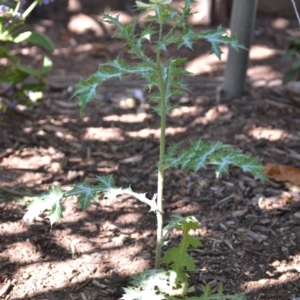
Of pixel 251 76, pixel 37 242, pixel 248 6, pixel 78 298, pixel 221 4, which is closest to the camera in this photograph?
pixel 78 298

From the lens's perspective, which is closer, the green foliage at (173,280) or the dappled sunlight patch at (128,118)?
the green foliage at (173,280)

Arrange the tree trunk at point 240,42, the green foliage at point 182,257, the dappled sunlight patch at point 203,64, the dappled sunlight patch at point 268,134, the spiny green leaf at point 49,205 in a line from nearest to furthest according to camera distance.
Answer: the spiny green leaf at point 49,205, the green foliage at point 182,257, the dappled sunlight patch at point 268,134, the tree trunk at point 240,42, the dappled sunlight patch at point 203,64

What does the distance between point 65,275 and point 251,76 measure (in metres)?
2.41

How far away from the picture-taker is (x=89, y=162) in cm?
357

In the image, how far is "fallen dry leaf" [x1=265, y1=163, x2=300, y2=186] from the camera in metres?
3.38


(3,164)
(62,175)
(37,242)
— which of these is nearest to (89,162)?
(62,175)

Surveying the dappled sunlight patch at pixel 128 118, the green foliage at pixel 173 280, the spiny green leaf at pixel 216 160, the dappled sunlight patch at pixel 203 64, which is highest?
the spiny green leaf at pixel 216 160

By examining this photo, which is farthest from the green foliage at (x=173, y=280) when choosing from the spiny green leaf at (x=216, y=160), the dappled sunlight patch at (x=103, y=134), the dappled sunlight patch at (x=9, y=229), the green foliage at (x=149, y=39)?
the dappled sunlight patch at (x=103, y=134)

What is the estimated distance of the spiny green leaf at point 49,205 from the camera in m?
2.29

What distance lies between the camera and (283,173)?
3426mm

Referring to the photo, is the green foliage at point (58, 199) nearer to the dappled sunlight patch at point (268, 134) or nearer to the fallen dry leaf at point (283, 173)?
the fallen dry leaf at point (283, 173)

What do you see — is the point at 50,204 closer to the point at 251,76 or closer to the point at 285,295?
the point at 285,295

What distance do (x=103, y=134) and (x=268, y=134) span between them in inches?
38.2

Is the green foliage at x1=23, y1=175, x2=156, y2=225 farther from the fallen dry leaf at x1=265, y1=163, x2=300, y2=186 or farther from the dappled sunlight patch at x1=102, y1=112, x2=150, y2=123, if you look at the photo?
the dappled sunlight patch at x1=102, y1=112, x2=150, y2=123
